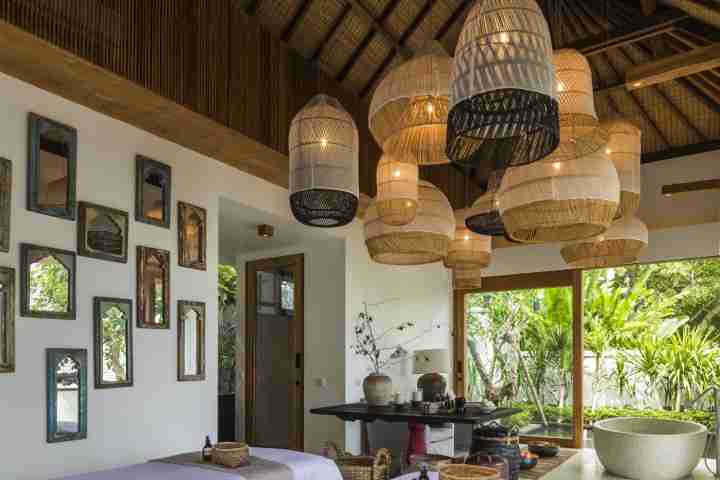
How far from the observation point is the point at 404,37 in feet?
20.7

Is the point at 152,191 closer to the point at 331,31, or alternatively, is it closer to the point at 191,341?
the point at 191,341

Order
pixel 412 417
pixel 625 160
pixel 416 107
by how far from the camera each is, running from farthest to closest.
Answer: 1. pixel 412 417
2. pixel 625 160
3. pixel 416 107

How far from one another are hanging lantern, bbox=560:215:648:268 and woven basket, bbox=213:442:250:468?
245cm

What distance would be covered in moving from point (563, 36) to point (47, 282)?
507cm

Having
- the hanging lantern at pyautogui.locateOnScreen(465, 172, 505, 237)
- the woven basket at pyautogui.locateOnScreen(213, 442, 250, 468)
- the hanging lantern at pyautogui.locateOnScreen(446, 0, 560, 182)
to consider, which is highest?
the hanging lantern at pyautogui.locateOnScreen(446, 0, 560, 182)

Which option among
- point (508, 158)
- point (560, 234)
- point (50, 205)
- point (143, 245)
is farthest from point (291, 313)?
point (508, 158)

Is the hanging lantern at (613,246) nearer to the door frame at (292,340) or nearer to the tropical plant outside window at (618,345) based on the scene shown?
the door frame at (292,340)

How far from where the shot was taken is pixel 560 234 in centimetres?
→ 338

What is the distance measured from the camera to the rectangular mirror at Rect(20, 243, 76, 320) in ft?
12.8

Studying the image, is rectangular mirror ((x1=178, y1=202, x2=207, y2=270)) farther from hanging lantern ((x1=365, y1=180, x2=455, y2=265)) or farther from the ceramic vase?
the ceramic vase

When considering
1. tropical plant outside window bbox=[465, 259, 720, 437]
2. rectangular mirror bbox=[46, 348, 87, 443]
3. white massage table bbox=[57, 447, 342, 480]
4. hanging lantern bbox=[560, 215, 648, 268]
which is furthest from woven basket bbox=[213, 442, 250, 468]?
tropical plant outside window bbox=[465, 259, 720, 437]

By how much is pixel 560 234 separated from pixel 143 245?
9.18ft

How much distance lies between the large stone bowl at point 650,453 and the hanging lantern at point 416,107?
1.41 metres

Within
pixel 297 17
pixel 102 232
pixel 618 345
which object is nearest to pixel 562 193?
pixel 102 232
